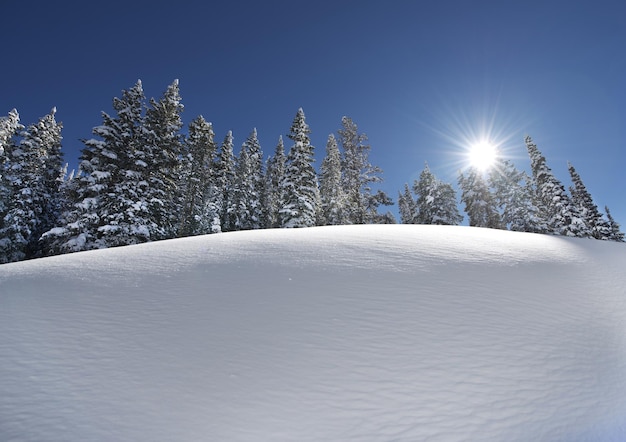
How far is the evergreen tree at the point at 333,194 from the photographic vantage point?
25.0 metres

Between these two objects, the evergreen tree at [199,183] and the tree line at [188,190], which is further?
the evergreen tree at [199,183]

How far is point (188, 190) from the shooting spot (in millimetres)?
25547

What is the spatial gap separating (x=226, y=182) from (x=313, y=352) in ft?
103

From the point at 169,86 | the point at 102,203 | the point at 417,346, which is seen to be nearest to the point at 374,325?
the point at 417,346

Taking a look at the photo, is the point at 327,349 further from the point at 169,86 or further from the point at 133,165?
the point at 169,86

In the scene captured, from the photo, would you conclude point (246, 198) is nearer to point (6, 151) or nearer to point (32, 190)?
point (32, 190)

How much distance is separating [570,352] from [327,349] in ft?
7.95

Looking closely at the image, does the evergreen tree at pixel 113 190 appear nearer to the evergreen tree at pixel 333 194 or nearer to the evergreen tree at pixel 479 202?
the evergreen tree at pixel 333 194

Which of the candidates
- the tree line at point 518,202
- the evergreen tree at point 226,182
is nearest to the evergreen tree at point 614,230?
the tree line at point 518,202

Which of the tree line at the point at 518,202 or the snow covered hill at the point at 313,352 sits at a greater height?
the tree line at the point at 518,202

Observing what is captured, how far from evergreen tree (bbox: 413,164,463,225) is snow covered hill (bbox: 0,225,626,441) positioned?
2613 centimetres

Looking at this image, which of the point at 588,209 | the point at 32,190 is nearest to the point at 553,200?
the point at 588,209

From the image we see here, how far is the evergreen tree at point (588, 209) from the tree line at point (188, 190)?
101mm

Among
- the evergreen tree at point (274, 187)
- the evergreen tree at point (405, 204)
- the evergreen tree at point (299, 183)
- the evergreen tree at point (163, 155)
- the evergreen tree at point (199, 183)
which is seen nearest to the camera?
the evergreen tree at point (163, 155)
